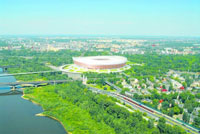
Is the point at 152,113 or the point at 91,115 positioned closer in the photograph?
the point at 91,115

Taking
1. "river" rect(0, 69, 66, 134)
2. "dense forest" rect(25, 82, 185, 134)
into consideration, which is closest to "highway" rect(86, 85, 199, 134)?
"dense forest" rect(25, 82, 185, 134)

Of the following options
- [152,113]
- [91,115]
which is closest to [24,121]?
[91,115]

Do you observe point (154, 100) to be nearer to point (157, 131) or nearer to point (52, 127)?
point (157, 131)

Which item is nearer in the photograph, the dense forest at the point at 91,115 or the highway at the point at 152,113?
the dense forest at the point at 91,115

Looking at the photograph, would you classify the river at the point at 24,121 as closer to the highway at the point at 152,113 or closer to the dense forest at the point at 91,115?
the dense forest at the point at 91,115

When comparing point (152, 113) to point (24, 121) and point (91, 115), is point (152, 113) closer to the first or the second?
point (91, 115)

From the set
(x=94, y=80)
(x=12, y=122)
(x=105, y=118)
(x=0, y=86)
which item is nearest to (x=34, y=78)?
(x=0, y=86)

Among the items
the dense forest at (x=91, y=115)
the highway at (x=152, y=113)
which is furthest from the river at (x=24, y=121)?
the highway at (x=152, y=113)

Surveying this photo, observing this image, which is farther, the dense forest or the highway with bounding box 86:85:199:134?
the highway with bounding box 86:85:199:134

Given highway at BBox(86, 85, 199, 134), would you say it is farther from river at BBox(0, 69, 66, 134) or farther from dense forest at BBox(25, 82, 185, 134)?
river at BBox(0, 69, 66, 134)
